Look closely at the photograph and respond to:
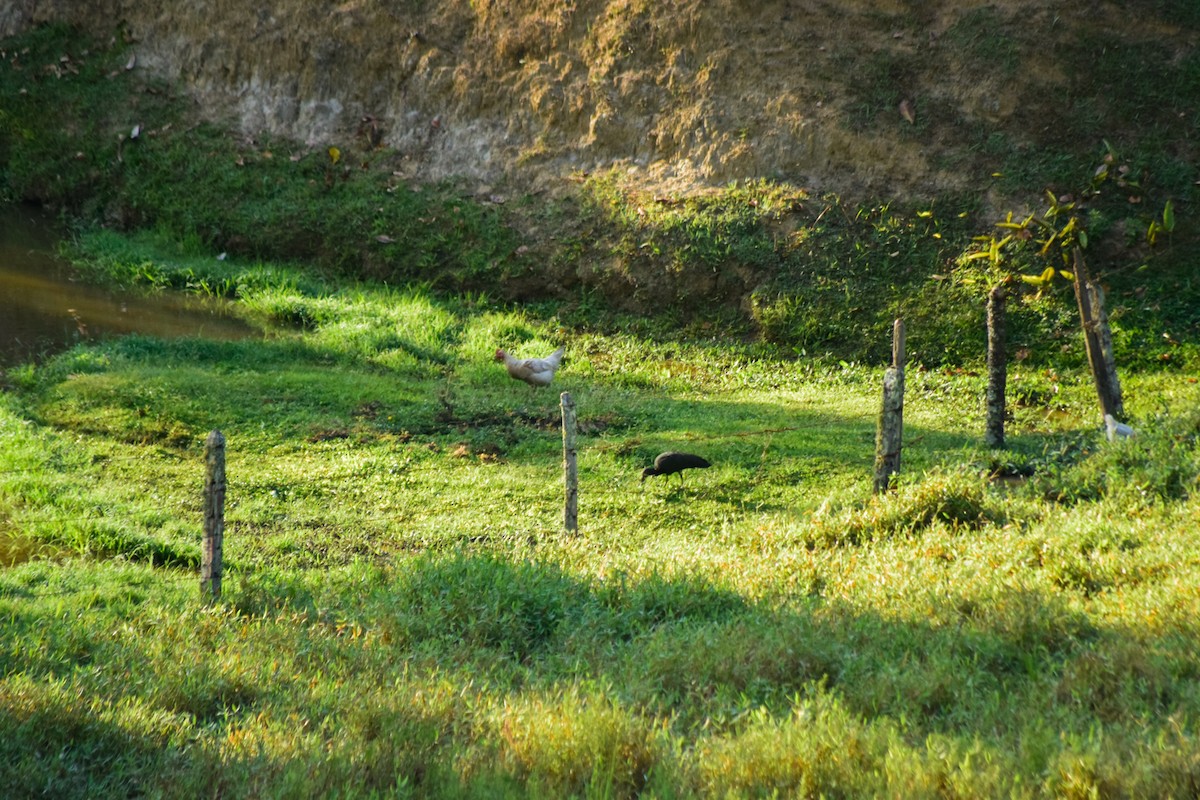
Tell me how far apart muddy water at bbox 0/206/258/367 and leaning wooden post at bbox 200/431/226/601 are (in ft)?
24.8

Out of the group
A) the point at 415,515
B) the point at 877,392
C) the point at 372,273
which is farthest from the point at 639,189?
the point at 415,515

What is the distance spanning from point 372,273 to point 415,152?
2726mm

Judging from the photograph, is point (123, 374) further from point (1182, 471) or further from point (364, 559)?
point (1182, 471)

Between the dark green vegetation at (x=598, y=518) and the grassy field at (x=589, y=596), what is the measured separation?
0.03 metres

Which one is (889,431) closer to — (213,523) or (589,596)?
(589,596)

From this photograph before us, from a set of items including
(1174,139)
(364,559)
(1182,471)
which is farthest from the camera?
(1174,139)

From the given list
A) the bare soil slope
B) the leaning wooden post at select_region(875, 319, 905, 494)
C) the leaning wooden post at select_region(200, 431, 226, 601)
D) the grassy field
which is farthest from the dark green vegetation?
the bare soil slope

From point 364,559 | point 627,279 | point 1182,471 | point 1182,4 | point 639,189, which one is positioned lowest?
point 364,559

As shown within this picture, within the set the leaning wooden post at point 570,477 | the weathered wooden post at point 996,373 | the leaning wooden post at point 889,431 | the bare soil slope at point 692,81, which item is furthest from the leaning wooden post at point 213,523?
the bare soil slope at point 692,81

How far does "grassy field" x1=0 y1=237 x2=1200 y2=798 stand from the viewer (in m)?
4.26

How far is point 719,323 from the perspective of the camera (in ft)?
49.9

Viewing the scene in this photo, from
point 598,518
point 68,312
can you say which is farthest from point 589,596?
point 68,312

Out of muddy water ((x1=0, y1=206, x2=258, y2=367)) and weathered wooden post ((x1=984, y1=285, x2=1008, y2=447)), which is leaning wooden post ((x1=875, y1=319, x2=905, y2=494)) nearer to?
weathered wooden post ((x1=984, y1=285, x2=1008, y2=447))

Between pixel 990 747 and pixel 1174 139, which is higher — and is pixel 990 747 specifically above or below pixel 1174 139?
below
